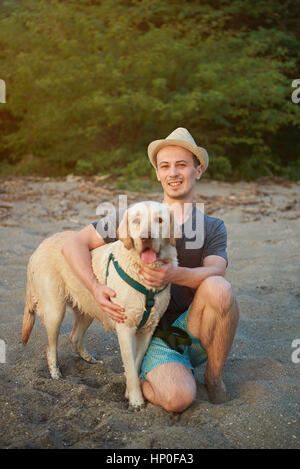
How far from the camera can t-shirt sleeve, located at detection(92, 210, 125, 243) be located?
2799 mm

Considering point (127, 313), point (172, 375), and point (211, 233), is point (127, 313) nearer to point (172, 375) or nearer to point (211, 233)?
point (172, 375)

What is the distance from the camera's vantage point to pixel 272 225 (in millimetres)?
6695

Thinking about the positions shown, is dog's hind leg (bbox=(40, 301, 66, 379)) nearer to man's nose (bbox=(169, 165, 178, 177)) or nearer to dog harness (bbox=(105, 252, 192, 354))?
dog harness (bbox=(105, 252, 192, 354))

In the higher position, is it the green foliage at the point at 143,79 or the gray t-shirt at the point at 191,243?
the green foliage at the point at 143,79

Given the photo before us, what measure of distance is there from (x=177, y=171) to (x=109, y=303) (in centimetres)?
101

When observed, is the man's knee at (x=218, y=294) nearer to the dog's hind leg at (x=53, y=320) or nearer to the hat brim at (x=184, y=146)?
the hat brim at (x=184, y=146)

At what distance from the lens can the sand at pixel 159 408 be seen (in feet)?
7.07

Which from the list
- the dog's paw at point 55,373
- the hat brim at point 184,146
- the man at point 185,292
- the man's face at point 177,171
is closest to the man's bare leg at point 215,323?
the man at point 185,292

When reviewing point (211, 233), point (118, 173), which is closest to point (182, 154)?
point (211, 233)

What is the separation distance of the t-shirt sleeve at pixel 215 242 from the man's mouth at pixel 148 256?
572 mm

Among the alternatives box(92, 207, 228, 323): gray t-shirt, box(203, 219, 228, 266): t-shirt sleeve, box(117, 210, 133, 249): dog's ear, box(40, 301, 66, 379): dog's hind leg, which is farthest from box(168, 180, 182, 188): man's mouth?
box(40, 301, 66, 379): dog's hind leg
